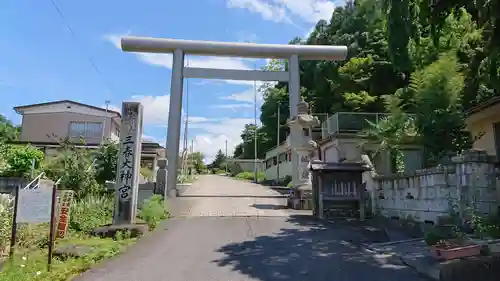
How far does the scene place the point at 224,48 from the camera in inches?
779

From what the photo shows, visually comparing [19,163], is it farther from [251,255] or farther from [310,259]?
[310,259]

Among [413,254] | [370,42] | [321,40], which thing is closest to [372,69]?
[370,42]

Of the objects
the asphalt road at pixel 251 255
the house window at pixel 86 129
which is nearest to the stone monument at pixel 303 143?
the asphalt road at pixel 251 255

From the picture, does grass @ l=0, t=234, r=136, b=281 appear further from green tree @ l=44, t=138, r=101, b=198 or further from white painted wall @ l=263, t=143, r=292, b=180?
white painted wall @ l=263, t=143, r=292, b=180

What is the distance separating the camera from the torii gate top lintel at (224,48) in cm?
1934

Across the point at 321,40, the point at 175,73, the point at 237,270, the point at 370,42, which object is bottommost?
the point at 237,270

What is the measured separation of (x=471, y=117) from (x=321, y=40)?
Answer: 26.4m

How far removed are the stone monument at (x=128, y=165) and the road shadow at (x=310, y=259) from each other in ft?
12.6

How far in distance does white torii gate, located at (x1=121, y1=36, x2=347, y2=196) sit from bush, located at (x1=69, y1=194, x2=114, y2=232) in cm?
533

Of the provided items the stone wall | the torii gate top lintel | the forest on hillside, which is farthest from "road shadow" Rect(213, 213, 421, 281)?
the torii gate top lintel

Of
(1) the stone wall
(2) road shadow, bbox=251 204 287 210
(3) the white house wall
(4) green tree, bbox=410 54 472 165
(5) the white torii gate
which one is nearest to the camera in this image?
(1) the stone wall

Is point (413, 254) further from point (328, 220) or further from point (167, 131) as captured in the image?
point (167, 131)

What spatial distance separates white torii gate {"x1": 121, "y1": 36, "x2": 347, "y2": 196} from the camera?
19250 mm

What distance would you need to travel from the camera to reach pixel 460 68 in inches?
515
